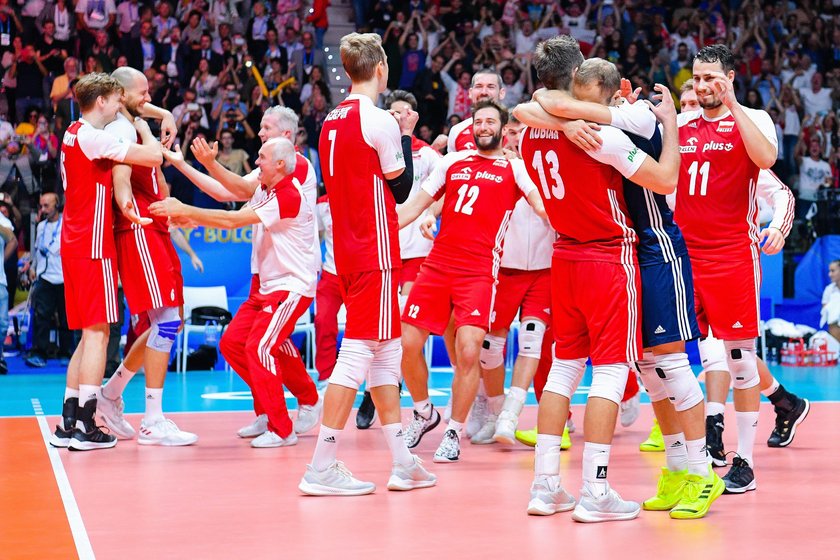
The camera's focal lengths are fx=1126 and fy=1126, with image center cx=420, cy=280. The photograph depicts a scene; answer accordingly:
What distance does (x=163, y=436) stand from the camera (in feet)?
24.0

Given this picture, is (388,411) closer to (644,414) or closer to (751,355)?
(751,355)

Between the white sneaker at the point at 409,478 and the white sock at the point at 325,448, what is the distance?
33cm

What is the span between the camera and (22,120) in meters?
14.8

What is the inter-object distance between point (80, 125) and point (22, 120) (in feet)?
27.4

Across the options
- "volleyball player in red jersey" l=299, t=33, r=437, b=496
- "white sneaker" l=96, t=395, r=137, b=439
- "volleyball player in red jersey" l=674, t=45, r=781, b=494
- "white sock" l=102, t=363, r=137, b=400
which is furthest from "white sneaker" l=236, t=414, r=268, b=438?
"volleyball player in red jersey" l=674, t=45, r=781, b=494

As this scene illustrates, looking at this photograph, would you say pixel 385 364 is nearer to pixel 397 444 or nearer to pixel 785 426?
pixel 397 444

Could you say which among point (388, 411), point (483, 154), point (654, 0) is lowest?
point (388, 411)

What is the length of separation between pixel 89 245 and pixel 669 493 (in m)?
3.98

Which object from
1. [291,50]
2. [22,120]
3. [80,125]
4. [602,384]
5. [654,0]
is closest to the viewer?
[602,384]

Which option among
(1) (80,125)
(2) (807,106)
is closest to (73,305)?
(1) (80,125)

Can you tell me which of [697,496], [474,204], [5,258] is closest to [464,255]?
[474,204]

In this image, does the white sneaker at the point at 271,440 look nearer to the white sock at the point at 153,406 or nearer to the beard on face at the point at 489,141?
the white sock at the point at 153,406

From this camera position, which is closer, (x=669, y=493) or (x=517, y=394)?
(x=669, y=493)

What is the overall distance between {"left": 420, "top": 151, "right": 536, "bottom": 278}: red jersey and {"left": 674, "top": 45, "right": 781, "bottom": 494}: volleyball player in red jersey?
4.08 feet
